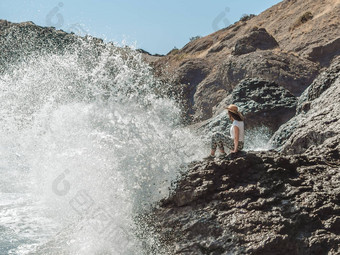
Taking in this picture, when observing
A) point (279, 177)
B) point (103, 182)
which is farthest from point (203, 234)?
point (103, 182)

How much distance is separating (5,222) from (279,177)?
18.1 ft

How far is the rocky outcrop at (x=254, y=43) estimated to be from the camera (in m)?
19.3

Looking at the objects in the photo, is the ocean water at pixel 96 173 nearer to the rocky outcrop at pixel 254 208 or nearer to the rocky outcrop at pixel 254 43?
the rocky outcrop at pixel 254 208

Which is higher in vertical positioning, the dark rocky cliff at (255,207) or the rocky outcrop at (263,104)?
the rocky outcrop at (263,104)

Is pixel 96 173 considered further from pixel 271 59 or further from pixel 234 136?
pixel 271 59

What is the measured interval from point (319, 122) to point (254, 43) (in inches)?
536

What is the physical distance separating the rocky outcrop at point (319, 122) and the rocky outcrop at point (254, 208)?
1.33m

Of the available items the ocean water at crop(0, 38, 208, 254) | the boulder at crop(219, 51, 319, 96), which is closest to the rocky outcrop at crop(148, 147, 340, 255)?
the ocean water at crop(0, 38, 208, 254)

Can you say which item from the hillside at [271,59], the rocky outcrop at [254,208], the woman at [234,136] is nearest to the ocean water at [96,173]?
the rocky outcrop at [254,208]

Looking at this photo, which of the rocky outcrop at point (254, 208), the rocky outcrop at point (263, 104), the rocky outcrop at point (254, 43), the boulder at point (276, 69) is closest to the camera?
the rocky outcrop at point (254, 208)

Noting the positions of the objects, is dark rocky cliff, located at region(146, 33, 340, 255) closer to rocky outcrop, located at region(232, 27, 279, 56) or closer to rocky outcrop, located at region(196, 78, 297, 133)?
rocky outcrop, located at region(196, 78, 297, 133)

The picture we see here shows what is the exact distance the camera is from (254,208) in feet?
14.6

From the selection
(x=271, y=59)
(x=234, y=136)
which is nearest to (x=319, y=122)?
(x=234, y=136)

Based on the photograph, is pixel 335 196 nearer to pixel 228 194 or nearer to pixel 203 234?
pixel 228 194
